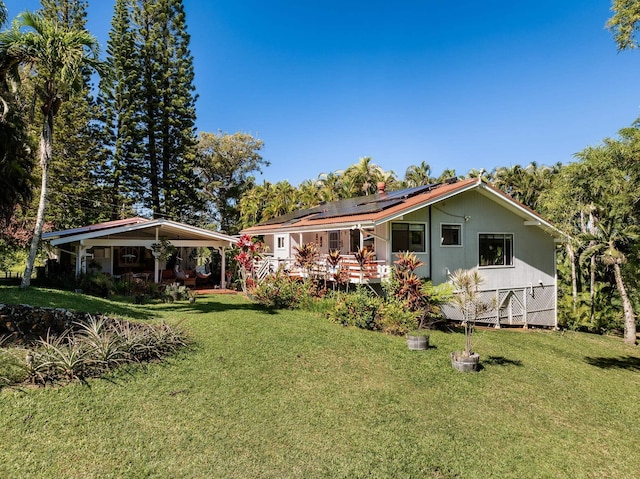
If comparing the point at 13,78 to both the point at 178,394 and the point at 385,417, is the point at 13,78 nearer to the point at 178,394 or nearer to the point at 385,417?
the point at 178,394

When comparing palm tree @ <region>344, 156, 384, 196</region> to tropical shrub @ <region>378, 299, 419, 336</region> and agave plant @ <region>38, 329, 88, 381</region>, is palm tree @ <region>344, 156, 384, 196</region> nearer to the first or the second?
tropical shrub @ <region>378, 299, 419, 336</region>

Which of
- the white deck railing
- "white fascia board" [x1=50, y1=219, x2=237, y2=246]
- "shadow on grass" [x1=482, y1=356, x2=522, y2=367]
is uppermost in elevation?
"white fascia board" [x1=50, y1=219, x2=237, y2=246]

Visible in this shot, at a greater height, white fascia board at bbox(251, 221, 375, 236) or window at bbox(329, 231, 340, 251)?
white fascia board at bbox(251, 221, 375, 236)

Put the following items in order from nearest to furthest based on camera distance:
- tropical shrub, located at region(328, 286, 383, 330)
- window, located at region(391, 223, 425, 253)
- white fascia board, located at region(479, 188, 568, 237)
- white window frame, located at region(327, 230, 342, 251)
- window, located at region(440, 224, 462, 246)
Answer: tropical shrub, located at region(328, 286, 383, 330) < window, located at region(391, 223, 425, 253) < window, located at region(440, 224, 462, 246) < white fascia board, located at region(479, 188, 568, 237) < white window frame, located at region(327, 230, 342, 251)

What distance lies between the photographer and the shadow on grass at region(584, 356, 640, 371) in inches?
467

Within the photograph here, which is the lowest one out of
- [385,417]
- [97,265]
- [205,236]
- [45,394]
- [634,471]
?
[634,471]

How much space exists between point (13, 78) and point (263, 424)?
1492cm

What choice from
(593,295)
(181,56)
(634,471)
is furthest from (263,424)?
(181,56)

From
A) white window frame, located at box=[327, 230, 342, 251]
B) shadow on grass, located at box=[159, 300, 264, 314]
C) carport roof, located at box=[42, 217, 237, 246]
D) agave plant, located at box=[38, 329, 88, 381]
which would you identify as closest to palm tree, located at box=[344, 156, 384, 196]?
white window frame, located at box=[327, 230, 342, 251]

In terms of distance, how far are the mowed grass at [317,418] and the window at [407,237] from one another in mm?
5237

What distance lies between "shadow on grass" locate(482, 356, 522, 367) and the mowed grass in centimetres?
7

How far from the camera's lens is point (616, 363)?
40.9ft

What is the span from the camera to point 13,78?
13.0 metres

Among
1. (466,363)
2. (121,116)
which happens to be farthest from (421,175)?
(466,363)
